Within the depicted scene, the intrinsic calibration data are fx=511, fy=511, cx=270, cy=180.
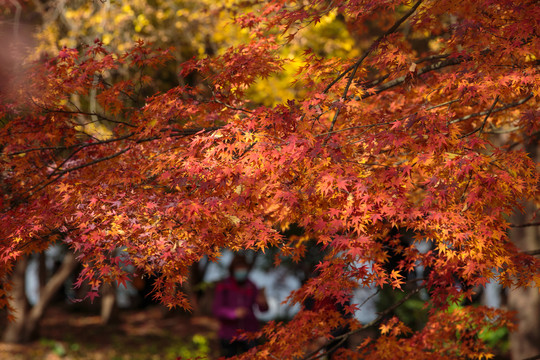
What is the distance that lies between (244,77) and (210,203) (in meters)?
1.30

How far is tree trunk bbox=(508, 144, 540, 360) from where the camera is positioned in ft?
24.3

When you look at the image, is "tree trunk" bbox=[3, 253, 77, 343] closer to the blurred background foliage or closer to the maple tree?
the blurred background foliage

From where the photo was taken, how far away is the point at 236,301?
649 cm

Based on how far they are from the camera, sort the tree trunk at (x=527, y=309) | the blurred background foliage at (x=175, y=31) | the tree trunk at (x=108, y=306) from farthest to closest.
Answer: the tree trunk at (x=108, y=306), the blurred background foliage at (x=175, y=31), the tree trunk at (x=527, y=309)

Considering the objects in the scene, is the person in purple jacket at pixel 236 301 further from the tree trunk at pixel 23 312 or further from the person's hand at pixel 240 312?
the tree trunk at pixel 23 312

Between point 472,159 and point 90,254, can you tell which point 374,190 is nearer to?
point 472,159

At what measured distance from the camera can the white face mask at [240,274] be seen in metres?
6.56

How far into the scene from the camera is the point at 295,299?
407cm

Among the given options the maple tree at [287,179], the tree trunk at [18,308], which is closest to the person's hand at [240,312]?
the maple tree at [287,179]

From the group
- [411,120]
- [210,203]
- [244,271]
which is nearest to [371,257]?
[411,120]

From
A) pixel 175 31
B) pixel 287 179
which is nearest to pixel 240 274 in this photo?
pixel 287 179

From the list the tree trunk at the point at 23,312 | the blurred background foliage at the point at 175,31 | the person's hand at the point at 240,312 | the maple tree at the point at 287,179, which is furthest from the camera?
the tree trunk at the point at 23,312

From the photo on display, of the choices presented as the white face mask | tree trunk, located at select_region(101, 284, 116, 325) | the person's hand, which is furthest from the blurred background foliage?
tree trunk, located at select_region(101, 284, 116, 325)

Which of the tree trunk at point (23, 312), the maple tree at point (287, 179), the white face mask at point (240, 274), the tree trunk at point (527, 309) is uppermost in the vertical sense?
the maple tree at point (287, 179)
